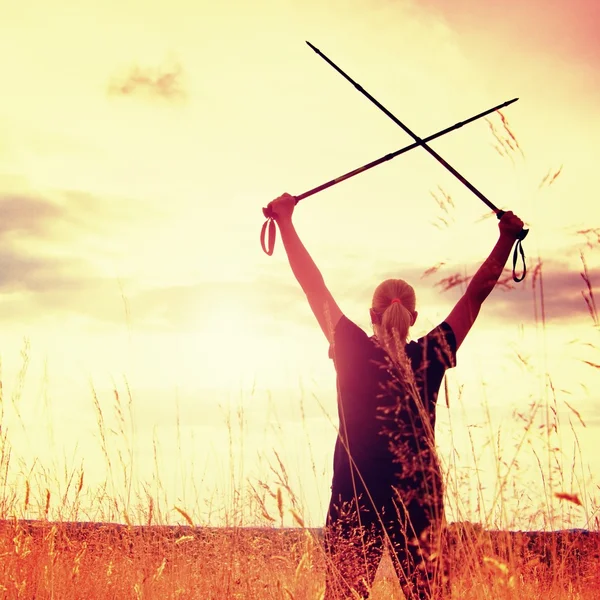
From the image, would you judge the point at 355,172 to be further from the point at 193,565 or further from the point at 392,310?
the point at 193,565

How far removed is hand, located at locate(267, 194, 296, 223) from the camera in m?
3.77

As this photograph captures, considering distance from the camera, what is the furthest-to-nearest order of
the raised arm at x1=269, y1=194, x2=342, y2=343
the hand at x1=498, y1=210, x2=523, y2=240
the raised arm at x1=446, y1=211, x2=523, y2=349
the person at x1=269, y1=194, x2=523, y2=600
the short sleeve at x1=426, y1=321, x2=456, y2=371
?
1. the hand at x1=498, y1=210, x2=523, y2=240
2. the raised arm at x1=446, y1=211, x2=523, y2=349
3. the raised arm at x1=269, y1=194, x2=342, y2=343
4. the short sleeve at x1=426, y1=321, x2=456, y2=371
5. the person at x1=269, y1=194, x2=523, y2=600

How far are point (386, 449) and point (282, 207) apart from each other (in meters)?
1.45

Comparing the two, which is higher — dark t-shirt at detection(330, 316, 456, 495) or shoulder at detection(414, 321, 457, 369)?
shoulder at detection(414, 321, 457, 369)

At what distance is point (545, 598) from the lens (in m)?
3.44

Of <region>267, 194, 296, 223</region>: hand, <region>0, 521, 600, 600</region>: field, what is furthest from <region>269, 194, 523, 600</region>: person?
<region>267, 194, 296, 223</region>: hand

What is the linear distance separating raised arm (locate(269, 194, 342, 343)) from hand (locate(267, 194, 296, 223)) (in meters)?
0.04

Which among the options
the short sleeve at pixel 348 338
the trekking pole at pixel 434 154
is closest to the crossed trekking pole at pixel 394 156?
the trekking pole at pixel 434 154

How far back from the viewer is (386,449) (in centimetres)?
297

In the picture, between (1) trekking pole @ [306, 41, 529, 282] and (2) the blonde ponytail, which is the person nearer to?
(2) the blonde ponytail

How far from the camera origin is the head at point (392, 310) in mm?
3020

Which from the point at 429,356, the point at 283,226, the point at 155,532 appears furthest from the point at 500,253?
the point at 155,532

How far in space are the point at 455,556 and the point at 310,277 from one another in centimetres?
132

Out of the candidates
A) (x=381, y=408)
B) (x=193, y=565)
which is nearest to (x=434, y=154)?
(x=381, y=408)
